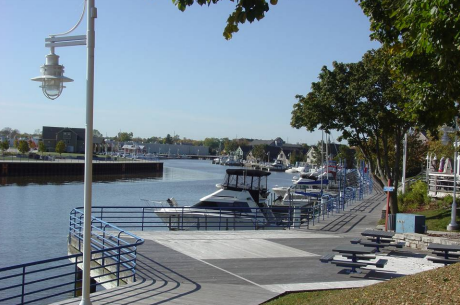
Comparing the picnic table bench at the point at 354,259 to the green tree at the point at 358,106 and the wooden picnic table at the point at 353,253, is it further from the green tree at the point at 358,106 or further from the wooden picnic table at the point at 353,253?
the green tree at the point at 358,106

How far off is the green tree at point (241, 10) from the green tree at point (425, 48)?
2412mm

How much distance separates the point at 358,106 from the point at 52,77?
58.6 ft

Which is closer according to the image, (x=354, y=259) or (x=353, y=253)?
(x=353, y=253)

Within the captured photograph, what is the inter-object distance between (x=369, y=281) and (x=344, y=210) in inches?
712

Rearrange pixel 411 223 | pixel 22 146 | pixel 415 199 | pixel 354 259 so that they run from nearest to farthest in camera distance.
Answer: pixel 354 259, pixel 411 223, pixel 415 199, pixel 22 146

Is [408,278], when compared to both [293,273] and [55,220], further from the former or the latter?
[55,220]

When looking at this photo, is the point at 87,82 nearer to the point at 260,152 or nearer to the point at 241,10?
the point at 241,10

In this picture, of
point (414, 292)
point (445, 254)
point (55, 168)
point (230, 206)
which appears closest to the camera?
point (414, 292)

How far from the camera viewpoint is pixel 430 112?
13.0 metres

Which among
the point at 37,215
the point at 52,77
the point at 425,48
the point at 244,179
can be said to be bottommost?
the point at 37,215

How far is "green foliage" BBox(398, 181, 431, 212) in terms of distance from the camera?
27.7 m

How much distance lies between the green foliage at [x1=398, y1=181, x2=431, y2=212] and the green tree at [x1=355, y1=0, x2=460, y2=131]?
47.8 ft

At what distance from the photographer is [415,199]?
29094mm

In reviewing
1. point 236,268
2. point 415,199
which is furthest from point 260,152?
point 236,268
